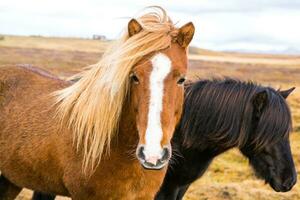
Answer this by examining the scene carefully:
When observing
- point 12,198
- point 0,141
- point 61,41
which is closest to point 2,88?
point 0,141

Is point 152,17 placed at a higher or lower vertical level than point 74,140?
higher

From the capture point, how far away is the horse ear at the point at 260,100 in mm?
5480

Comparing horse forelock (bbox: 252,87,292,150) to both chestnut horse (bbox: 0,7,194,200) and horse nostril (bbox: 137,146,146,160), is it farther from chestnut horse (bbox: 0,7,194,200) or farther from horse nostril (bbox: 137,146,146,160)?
horse nostril (bbox: 137,146,146,160)

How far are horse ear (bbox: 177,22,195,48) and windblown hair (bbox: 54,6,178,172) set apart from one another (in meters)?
0.05

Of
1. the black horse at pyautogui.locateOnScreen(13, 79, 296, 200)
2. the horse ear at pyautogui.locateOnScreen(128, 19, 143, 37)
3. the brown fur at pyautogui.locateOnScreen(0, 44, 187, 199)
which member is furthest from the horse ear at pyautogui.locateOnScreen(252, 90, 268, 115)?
the horse ear at pyautogui.locateOnScreen(128, 19, 143, 37)

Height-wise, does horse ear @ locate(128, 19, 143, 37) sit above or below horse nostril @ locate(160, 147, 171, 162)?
above

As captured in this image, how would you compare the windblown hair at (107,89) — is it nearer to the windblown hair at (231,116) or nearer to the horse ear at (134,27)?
Result: the horse ear at (134,27)

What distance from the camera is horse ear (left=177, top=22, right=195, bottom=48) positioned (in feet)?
12.8

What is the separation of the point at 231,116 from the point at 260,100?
37 cm

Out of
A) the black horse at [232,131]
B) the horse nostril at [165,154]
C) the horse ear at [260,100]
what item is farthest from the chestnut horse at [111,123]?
the horse ear at [260,100]

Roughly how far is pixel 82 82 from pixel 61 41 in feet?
327

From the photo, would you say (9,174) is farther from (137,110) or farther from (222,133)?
(222,133)

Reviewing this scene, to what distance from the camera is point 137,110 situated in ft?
12.1

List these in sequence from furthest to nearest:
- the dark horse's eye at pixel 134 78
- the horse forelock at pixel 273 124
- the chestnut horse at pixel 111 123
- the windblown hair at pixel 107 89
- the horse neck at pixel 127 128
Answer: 1. the horse forelock at pixel 273 124
2. the horse neck at pixel 127 128
3. the windblown hair at pixel 107 89
4. the dark horse's eye at pixel 134 78
5. the chestnut horse at pixel 111 123
